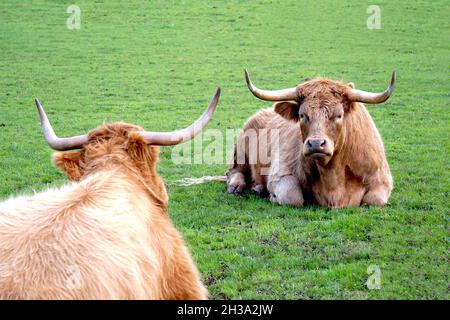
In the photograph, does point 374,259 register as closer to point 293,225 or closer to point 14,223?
point 293,225

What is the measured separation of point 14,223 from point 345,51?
21.4m

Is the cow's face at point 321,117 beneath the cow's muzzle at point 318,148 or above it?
above

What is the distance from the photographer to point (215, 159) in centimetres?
1171

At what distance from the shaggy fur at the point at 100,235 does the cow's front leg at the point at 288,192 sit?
374 centimetres

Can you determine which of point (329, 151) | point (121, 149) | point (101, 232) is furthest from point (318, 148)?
point (101, 232)

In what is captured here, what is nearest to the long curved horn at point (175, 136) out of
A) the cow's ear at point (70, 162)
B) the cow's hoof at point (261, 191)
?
the cow's ear at point (70, 162)

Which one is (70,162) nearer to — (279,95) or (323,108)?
(323,108)

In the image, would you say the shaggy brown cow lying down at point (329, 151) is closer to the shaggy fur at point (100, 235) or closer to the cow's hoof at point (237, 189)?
the cow's hoof at point (237, 189)

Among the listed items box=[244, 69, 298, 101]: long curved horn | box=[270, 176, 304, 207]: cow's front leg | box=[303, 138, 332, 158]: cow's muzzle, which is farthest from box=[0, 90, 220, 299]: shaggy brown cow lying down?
box=[270, 176, 304, 207]: cow's front leg

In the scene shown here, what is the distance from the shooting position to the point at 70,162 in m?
5.02

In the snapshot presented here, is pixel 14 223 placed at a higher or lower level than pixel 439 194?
higher

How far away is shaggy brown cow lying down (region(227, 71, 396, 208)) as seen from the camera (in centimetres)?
798

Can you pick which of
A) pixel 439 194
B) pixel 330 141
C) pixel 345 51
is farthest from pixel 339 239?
pixel 345 51

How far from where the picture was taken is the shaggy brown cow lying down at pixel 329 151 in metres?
7.98
